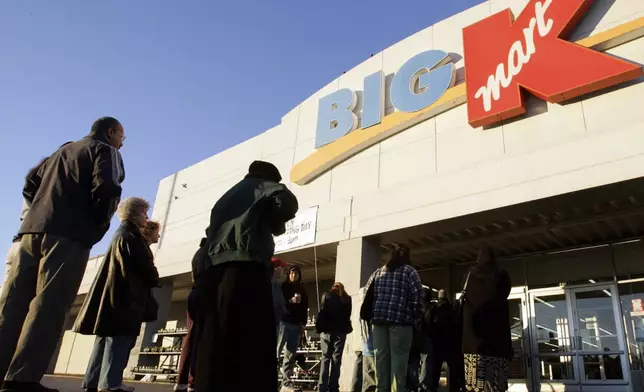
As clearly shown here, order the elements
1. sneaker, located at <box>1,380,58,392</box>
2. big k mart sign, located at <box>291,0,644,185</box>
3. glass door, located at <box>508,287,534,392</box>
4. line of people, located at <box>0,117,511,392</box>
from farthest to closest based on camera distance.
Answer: glass door, located at <box>508,287,534,392</box>
big k mart sign, located at <box>291,0,644,185</box>
sneaker, located at <box>1,380,58,392</box>
line of people, located at <box>0,117,511,392</box>

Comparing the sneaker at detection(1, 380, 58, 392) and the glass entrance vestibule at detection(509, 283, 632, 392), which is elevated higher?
the glass entrance vestibule at detection(509, 283, 632, 392)

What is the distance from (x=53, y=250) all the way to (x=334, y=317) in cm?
449

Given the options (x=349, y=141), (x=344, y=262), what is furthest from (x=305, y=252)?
(x=349, y=141)

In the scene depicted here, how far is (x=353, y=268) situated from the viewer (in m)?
10.3

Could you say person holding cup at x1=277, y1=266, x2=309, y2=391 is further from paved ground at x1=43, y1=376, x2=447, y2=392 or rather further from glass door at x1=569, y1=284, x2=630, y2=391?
glass door at x1=569, y1=284, x2=630, y2=391

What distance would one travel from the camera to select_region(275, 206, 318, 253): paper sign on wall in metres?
11.7

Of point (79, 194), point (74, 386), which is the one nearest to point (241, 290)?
point (79, 194)

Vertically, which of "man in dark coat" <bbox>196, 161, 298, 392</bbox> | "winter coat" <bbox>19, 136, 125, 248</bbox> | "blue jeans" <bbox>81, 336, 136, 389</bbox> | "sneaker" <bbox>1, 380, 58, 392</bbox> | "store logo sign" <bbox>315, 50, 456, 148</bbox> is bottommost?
"sneaker" <bbox>1, 380, 58, 392</bbox>

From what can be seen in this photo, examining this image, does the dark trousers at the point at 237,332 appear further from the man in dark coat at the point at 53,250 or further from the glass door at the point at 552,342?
the glass door at the point at 552,342

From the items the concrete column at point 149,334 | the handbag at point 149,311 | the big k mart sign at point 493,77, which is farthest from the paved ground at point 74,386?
the big k mart sign at point 493,77

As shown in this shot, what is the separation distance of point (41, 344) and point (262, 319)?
1532 millimetres

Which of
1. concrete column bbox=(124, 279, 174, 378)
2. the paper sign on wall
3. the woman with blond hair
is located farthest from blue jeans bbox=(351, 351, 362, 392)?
concrete column bbox=(124, 279, 174, 378)

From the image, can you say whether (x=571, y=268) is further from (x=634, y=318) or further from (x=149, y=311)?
(x=149, y=311)

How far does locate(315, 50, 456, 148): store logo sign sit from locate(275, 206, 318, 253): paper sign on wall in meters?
2.33
